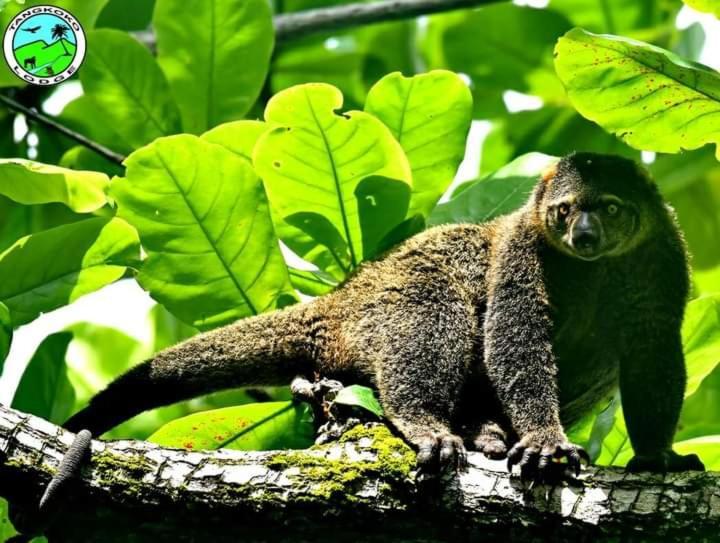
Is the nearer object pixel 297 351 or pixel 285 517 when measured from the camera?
pixel 285 517

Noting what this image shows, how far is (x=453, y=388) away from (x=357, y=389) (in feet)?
2.20

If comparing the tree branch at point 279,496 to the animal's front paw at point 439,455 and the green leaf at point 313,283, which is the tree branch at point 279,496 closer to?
the animal's front paw at point 439,455

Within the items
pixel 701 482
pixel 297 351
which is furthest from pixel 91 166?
pixel 701 482

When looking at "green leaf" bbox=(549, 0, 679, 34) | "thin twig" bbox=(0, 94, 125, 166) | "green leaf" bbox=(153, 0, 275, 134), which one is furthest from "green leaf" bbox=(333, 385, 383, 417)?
"green leaf" bbox=(549, 0, 679, 34)

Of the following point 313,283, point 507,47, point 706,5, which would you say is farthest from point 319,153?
point 507,47

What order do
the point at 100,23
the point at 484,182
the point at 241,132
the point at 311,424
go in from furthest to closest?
the point at 100,23, the point at 484,182, the point at 241,132, the point at 311,424

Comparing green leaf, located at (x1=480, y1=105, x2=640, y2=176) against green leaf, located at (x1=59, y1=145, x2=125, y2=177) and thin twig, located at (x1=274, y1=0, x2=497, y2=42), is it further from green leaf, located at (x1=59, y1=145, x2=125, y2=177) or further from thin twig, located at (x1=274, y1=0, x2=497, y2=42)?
green leaf, located at (x1=59, y1=145, x2=125, y2=177)

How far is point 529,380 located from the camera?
5.59m

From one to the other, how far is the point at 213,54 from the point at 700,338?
3.69 meters

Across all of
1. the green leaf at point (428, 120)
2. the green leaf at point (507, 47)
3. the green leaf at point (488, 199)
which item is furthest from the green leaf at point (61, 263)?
the green leaf at point (507, 47)

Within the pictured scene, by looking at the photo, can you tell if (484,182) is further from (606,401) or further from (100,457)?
(100,457)

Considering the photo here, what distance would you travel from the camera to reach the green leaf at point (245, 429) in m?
5.53

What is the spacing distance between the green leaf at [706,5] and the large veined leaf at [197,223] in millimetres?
2567

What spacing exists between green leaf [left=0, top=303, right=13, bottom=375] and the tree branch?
1.68 ft
